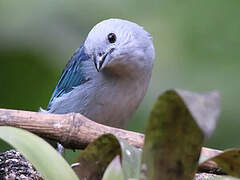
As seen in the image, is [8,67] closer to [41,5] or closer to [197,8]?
[41,5]

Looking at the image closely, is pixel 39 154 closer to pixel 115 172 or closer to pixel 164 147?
pixel 115 172

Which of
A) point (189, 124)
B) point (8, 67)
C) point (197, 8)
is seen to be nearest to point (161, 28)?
point (197, 8)

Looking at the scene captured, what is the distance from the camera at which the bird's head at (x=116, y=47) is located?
9.20ft

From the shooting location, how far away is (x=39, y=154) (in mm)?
1396

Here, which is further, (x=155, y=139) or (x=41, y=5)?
(x=41, y=5)

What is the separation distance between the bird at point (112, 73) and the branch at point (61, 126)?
96cm

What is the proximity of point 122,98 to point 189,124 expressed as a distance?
171cm

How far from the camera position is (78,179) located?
1425mm

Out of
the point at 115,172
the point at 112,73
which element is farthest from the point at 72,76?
the point at 115,172

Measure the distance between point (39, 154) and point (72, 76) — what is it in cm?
187

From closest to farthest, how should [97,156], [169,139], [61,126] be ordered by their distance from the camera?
1. [169,139]
2. [97,156]
3. [61,126]

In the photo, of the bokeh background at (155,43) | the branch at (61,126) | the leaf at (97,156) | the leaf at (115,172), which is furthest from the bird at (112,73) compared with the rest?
the leaf at (115,172)

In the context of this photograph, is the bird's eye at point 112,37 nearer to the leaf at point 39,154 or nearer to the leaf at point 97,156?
the leaf at point 97,156

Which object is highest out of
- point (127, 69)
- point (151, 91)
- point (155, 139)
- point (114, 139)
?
point (155, 139)
